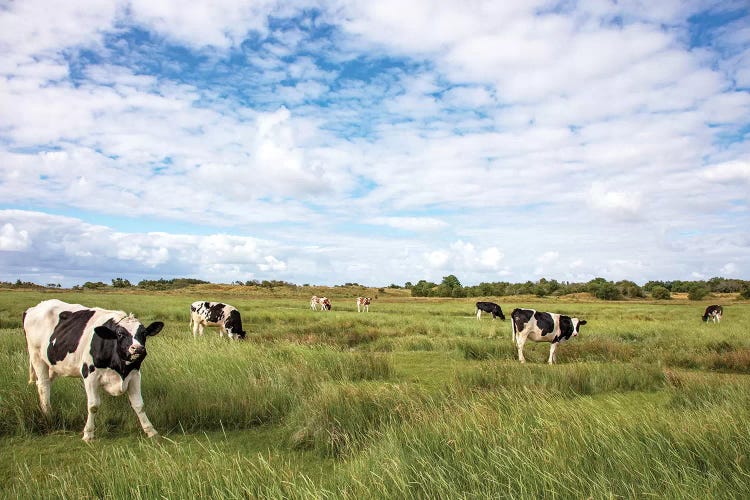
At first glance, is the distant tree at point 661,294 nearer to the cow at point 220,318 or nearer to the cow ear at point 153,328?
the cow at point 220,318

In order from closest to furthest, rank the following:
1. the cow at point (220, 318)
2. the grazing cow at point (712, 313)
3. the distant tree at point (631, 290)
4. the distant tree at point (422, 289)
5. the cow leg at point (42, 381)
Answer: the cow leg at point (42, 381) → the cow at point (220, 318) → the grazing cow at point (712, 313) → the distant tree at point (631, 290) → the distant tree at point (422, 289)

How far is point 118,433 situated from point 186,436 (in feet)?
3.70

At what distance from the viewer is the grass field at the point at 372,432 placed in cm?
427

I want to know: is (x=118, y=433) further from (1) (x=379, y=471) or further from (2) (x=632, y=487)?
(2) (x=632, y=487)

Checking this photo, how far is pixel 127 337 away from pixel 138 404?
39.6 inches

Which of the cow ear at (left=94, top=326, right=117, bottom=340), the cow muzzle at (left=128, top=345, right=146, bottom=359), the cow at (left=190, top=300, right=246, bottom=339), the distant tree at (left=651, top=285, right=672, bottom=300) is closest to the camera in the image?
the cow muzzle at (left=128, top=345, right=146, bottom=359)

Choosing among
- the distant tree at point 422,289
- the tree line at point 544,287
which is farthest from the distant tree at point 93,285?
the distant tree at point 422,289

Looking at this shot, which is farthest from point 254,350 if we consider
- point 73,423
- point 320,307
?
point 320,307

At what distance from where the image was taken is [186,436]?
23.3 ft

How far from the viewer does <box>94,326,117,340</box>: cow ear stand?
679 cm

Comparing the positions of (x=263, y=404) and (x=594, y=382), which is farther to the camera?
(x=594, y=382)

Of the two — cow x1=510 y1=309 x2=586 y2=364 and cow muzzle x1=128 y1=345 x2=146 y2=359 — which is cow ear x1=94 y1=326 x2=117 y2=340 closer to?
cow muzzle x1=128 y1=345 x2=146 y2=359

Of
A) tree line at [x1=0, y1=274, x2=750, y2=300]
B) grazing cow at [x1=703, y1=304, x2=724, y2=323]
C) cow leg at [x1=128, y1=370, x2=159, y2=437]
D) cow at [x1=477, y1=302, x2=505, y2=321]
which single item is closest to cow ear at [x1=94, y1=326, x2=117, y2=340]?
cow leg at [x1=128, y1=370, x2=159, y2=437]

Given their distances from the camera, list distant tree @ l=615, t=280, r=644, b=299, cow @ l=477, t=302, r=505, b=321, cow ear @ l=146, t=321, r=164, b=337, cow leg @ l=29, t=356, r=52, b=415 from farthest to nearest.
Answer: distant tree @ l=615, t=280, r=644, b=299 → cow @ l=477, t=302, r=505, b=321 → cow leg @ l=29, t=356, r=52, b=415 → cow ear @ l=146, t=321, r=164, b=337
